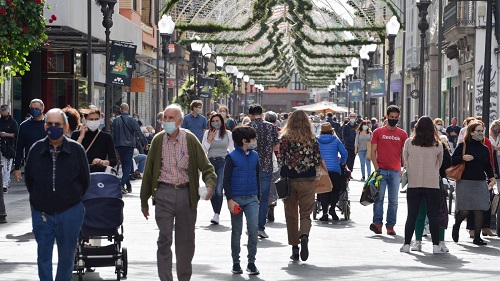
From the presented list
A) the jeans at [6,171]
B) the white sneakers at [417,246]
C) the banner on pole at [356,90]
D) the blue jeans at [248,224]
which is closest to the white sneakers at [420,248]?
the white sneakers at [417,246]

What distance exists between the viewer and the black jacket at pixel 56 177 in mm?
10586

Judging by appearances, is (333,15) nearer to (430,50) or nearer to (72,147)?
(430,50)

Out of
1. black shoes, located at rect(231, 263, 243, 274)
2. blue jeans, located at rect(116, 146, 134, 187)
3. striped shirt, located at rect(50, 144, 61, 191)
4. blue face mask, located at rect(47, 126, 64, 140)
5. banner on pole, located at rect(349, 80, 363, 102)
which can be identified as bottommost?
black shoes, located at rect(231, 263, 243, 274)

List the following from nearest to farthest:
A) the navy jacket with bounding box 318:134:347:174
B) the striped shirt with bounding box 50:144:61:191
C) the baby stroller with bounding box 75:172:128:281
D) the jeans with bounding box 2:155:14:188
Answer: the striped shirt with bounding box 50:144:61:191, the baby stroller with bounding box 75:172:128:281, the navy jacket with bounding box 318:134:347:174, the jeans with bounding box 2:155:14:188

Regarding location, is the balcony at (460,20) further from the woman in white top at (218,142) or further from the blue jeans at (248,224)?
the blue jeans at (248,224)

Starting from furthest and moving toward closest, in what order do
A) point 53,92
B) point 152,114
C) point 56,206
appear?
1. point 152,114
2. point 53,92
3. point 56,206

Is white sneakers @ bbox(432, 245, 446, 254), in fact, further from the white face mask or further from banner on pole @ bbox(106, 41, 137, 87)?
banner on pole @ bbox(106, 41, 137, 87)

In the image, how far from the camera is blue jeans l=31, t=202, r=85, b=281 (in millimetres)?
10641

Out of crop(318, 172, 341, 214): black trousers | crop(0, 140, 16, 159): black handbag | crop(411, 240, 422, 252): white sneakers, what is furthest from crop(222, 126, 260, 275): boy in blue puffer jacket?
crop(0, 140, 16, 159): black handbag

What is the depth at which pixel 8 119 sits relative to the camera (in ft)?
86.4

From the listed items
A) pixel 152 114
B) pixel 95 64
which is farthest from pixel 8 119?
pixel 152 114

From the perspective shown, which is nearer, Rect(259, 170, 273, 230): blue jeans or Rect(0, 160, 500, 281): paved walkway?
Rect(0, 160, 500, 281): paved walkway

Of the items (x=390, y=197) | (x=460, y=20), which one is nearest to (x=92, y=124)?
(x=390, y=197)

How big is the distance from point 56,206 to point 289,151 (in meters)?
4.72
